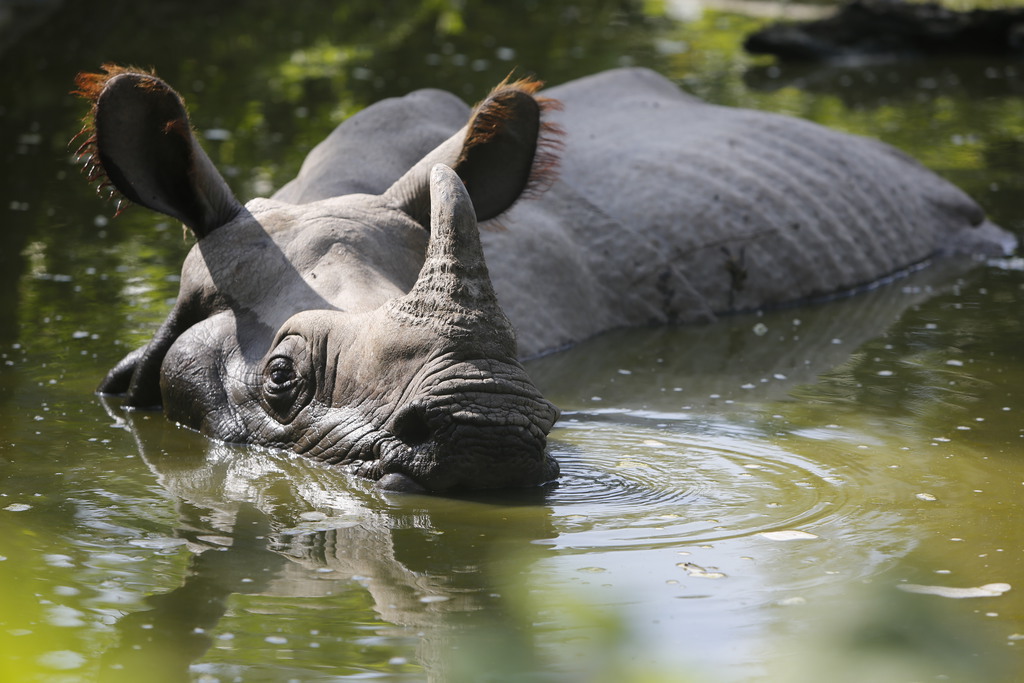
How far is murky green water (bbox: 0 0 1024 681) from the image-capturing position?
3.96m

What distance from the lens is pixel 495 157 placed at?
6461 mm

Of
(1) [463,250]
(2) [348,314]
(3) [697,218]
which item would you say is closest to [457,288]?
(1) [463,250]

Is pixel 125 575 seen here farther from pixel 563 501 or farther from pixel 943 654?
pixel 943 654

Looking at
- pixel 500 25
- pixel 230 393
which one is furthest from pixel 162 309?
pixel 500 25

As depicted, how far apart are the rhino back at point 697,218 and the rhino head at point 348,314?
1560 millimetres

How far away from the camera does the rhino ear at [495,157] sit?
6297 millimetres

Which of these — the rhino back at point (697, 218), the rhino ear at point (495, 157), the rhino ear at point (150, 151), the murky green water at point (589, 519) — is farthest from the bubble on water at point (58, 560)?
the rhino back at point (697, 218)

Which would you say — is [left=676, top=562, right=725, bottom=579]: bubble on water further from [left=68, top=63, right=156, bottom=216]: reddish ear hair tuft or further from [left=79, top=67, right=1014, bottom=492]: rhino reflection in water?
[left=68, top=63, right=156, bottom=216]: reddish ear hair tuft

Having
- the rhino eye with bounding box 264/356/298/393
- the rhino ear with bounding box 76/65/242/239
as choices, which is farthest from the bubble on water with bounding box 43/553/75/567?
the rhino ear with bounding box 76/65/242/239

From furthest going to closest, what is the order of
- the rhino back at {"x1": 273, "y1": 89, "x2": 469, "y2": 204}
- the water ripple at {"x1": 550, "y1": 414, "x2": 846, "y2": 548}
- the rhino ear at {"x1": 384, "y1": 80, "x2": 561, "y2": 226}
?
the rhino back at {"x1": 273, "y1": 89, "x2": 469, "y2": 204} → the rhino ear at {"x1": 384, "y1": 80, "x2": 561, "y2": 226} → the water ripple at {"x1": 550, "y1": 414, "x2": 846, "y2": 548}

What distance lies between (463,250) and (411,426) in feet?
2.00

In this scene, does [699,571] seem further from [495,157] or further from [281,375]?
[495,157]

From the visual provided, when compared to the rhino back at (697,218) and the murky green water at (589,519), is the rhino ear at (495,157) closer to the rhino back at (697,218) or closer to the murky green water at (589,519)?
the murky green water at (589,519)

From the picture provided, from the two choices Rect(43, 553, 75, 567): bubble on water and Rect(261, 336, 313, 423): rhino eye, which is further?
Rect(261, 336, 313, 423): rhino eye
